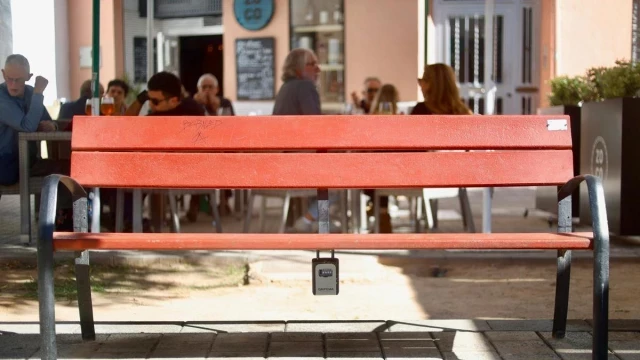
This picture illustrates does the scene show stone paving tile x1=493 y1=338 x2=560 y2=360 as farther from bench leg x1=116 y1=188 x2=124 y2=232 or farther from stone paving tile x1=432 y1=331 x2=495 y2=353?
bench leg x1=116 y1=188 x2=124 y2=232

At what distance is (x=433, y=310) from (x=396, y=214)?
4.61 metres

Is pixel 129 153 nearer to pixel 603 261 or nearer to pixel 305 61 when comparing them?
pixel 603 261

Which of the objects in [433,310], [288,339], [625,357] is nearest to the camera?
[625,357]

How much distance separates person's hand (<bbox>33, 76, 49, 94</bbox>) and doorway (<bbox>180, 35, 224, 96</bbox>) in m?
11.5

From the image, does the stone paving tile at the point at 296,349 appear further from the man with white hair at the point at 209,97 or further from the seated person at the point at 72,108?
the man with white hair at the point at 209,97

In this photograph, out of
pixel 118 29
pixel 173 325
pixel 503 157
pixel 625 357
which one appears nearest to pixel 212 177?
pixel 173 325

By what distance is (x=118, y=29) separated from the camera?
14.6 m

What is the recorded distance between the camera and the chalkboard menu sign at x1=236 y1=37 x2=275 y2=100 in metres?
15.1

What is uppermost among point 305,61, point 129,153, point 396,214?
point 305,61

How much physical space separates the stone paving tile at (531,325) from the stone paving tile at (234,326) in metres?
0.89

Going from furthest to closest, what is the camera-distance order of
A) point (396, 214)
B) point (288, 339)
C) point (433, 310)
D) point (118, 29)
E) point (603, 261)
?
point (118, 29) → point (396, 214) → point (433, 310) → point (288, 339) → point (603, 261)

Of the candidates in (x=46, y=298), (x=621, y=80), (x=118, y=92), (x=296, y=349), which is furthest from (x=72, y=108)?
(x=46, y=298)

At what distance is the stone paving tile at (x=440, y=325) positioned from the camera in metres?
4.20

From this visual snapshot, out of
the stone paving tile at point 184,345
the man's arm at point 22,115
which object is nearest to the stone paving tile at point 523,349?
the stone paving tile at point 184,345
